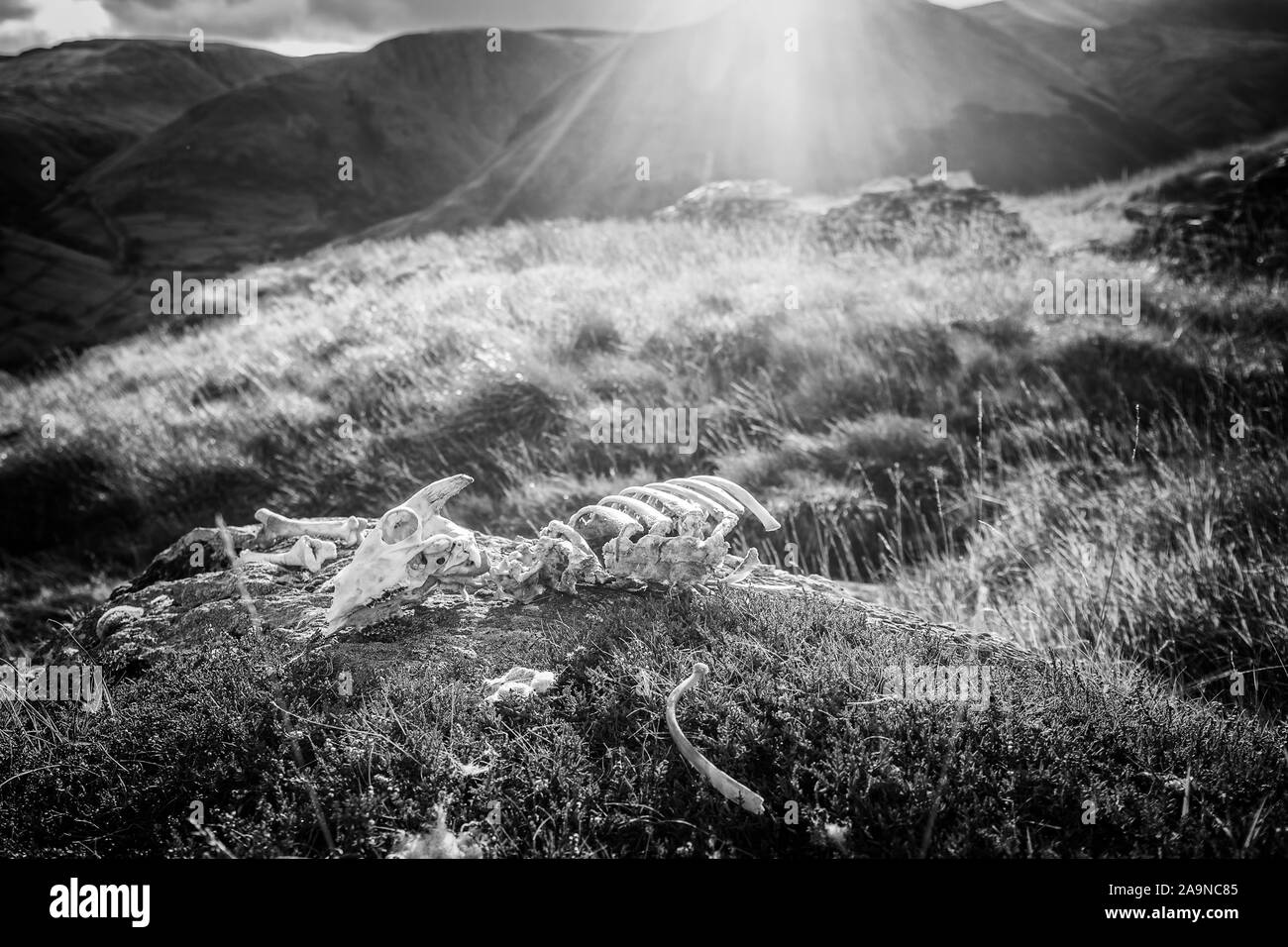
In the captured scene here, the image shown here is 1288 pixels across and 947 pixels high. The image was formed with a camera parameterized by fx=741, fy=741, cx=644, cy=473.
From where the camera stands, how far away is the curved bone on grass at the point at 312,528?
4602mm

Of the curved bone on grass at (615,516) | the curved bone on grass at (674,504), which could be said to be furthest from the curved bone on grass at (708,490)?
the curved bone on grass at (615,516)

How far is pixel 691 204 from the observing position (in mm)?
21375

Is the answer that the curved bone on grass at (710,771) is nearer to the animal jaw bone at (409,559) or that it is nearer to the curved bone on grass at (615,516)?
the curved bone on grass at (615,516)

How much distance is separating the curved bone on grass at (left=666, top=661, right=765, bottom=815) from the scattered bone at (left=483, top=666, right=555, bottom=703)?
0.61m

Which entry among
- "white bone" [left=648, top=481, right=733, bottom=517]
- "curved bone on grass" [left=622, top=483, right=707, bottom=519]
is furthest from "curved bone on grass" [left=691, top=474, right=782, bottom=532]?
"curved bone on grass" [left=622, top=483, right=707, bottom=519]

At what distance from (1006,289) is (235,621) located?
36.1 ft

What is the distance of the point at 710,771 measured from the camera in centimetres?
259

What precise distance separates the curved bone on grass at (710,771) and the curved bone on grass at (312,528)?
286 cm

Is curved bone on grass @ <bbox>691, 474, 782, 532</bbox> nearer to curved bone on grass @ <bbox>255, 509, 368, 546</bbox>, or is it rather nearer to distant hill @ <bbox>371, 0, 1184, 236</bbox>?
curved bone on grass @ <bbox>255, 509, 368, 546</bbox>

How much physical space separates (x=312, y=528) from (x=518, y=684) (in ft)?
7.50

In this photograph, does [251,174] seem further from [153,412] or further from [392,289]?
[153,412]

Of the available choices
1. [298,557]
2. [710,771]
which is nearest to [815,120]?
[298,557]
